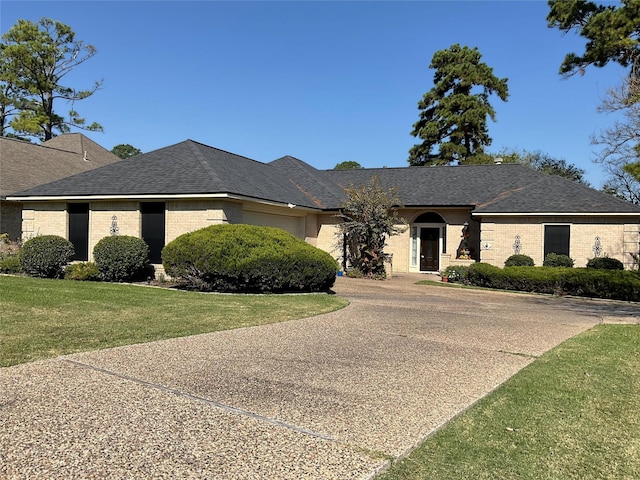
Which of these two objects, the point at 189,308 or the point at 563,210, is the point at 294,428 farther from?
the point at 563,210

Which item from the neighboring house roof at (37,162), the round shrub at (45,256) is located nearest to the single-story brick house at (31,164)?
the neighboring house roof at (37,162)

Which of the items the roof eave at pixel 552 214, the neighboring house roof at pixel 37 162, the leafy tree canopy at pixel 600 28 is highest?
the leafy tree canopy at pixel 600 28

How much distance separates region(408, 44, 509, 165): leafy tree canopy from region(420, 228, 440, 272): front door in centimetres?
1868

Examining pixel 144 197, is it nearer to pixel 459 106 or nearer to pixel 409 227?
pixel 409 227

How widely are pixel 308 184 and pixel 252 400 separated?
879 inches

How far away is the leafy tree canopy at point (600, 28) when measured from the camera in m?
20.4

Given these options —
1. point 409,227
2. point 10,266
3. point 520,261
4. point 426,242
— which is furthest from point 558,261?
point 10,266

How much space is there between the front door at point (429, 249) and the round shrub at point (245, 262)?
10.3 metres

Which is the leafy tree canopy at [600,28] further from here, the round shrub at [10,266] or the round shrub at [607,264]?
the round shrub at [10,266]

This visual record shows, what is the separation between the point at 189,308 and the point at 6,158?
19.6 metres

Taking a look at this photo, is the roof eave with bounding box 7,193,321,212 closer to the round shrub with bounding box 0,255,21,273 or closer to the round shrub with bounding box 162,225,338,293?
the round shrub with bounding box 162,225,338,293

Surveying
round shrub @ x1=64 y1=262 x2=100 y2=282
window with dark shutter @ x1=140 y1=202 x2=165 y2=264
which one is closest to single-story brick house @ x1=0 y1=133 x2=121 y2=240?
round shrub @ x1=64 y1=262 x2=100 y2=282

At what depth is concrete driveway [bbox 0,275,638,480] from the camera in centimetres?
358

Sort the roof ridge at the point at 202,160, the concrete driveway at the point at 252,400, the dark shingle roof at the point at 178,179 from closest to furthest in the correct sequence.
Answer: the concrete driveway at the point at 252,400, the dark shingle roof at the point at 178,179, the roof ridge at the point at 202,160
